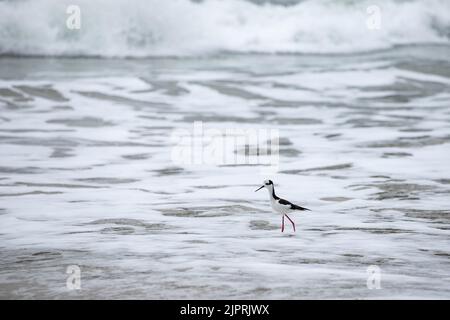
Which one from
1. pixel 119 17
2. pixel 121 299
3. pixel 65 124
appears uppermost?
pixel 119 17

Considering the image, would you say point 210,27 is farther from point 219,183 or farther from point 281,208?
point 281,208

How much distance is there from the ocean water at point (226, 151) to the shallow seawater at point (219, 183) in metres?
0.03

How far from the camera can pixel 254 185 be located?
10266mm

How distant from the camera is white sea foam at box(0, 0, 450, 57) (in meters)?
23.1

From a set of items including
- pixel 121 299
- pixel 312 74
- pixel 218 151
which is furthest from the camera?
pixel 312 74

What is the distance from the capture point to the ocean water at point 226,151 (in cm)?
629

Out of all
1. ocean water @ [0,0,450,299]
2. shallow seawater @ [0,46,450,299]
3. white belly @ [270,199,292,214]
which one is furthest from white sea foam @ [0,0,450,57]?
white belly @ [270,199,292,214]

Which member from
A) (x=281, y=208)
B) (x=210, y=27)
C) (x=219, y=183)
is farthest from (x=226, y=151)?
(x=210, y=27)

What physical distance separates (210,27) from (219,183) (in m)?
14.9

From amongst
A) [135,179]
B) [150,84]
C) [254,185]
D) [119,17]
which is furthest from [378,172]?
[119,17]

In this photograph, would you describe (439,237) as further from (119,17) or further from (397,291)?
(119,17)

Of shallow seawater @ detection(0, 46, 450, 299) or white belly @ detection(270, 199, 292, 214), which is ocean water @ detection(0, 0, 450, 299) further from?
white belly @ detection(270, 199, 292, 214)

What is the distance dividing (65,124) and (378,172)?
621 centimetres

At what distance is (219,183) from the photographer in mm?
10406
